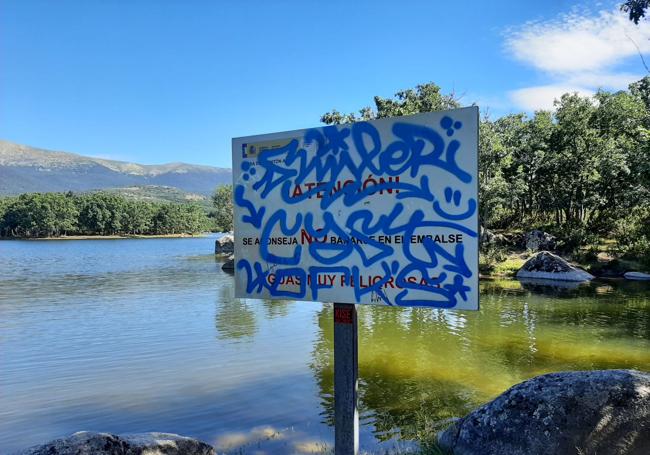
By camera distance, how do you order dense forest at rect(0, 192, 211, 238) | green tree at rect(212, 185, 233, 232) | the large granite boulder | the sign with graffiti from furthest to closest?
dense forest at rect(0, 192, 211, 238), green tree at rect(212, 185, 233, 232), the large granite boulder, the sign with graffiti

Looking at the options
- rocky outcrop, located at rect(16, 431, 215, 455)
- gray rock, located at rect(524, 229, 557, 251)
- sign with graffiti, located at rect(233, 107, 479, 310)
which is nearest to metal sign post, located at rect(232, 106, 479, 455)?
sign with graffiti, located at rect(233, 107, 479, 310)

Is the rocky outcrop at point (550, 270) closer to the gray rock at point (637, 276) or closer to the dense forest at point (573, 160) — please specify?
the gray rock at point (637, 276)

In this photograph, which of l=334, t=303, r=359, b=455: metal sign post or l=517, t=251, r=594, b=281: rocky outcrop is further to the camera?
l=517, t=251, r=594, b=281: rocky outcrop

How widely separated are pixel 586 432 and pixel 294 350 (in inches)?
376

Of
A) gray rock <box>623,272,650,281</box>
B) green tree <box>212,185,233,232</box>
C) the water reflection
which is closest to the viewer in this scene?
the water reflection

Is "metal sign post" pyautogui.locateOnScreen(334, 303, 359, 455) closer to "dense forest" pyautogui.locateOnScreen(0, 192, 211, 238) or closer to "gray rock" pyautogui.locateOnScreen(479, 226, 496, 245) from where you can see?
"gray rock" pyautogui.locateOnScreen(479, 226, 496, 245)

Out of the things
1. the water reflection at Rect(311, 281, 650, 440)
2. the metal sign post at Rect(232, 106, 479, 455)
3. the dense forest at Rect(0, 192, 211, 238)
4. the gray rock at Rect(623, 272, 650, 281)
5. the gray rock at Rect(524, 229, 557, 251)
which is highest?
the dense forest at Rect(0, 192, 211, 238)

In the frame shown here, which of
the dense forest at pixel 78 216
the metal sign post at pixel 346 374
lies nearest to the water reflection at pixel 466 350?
the metal sign post at pixel 346 374

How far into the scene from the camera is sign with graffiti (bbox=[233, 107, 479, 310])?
3.66 meters

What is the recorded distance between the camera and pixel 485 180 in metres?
37.3

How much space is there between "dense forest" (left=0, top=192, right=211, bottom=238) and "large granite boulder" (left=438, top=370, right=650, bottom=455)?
420ft

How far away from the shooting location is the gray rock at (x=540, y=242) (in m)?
38.2

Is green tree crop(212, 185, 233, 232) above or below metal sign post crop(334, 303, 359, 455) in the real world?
above

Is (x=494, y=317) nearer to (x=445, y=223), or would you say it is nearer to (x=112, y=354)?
(x=112, y=354)
